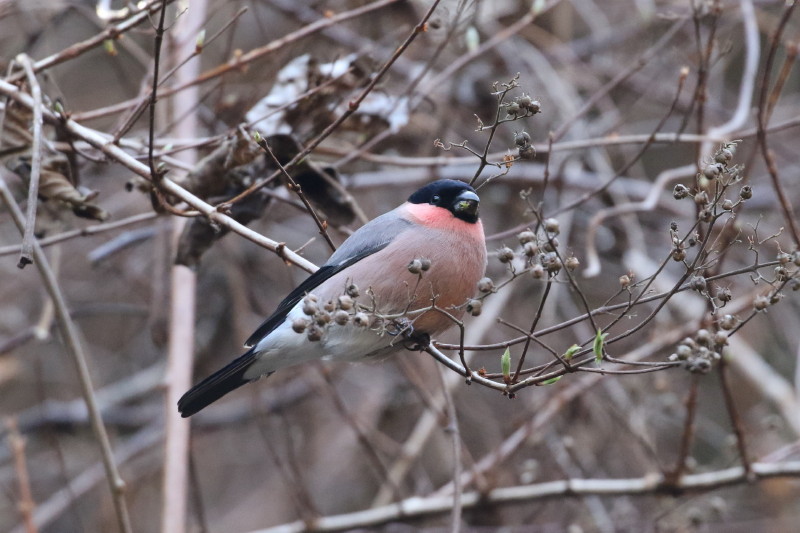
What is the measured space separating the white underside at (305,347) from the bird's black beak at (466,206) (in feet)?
1.63

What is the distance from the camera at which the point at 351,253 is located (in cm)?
277

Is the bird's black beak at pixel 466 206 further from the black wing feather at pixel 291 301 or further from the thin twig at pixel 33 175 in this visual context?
the thin twig at pixel 33 175

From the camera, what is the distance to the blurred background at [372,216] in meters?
3.04

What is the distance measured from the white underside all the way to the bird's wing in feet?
0.10

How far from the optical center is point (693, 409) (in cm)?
303

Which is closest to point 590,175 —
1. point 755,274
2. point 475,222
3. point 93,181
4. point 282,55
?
point 282,55

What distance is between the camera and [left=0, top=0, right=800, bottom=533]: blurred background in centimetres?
304

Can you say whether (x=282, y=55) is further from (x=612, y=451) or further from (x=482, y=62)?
(x=612, y=451)

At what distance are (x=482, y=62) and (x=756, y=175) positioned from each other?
221cm

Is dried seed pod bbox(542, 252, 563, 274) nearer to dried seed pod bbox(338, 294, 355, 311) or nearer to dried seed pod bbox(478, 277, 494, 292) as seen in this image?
dried seed pod bbox(478, 277, 494, 292)

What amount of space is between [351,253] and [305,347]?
1.15ft

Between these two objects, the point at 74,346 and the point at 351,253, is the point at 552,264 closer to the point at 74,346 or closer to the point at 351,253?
the point at 351,253

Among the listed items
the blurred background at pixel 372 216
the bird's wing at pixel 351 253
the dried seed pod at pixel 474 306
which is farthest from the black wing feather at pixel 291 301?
the dried seed pod at pixel 474 306

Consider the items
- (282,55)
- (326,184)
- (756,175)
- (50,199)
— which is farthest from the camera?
(756,175)
